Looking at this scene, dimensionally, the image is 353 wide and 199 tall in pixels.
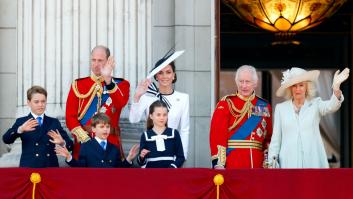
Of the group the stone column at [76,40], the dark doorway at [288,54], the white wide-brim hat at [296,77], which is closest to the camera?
the white wide-brim hat at [296,77]

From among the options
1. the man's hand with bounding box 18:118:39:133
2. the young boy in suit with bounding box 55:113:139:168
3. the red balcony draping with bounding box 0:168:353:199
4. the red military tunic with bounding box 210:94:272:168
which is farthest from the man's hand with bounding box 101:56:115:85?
the red balcony draping with bounding box 0:168:353:199

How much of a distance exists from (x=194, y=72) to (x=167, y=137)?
1946mm

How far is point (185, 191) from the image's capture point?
484 inches

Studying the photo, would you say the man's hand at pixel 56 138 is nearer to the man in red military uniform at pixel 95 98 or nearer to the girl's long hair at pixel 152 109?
the man in red military uniform at pixel 95 98

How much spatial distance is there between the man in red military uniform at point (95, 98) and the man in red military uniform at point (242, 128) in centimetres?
101

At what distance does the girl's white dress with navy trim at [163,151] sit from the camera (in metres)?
12.9

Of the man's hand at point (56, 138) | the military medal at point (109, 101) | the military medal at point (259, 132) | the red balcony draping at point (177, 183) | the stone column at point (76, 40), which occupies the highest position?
the stone column at point (76, 40)

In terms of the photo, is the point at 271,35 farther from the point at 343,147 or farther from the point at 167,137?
the point at 167,137

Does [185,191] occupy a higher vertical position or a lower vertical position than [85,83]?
lower

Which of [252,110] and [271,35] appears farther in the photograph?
[271,35]

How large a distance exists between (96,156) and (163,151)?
2.18ft

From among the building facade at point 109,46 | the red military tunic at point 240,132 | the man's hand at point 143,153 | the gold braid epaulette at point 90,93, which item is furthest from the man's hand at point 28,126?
the red military tunic at point 240,132

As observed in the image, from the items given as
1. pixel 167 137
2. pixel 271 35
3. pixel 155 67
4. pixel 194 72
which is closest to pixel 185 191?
pixel 167 137

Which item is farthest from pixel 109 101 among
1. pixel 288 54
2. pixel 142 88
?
pixel 288 54
